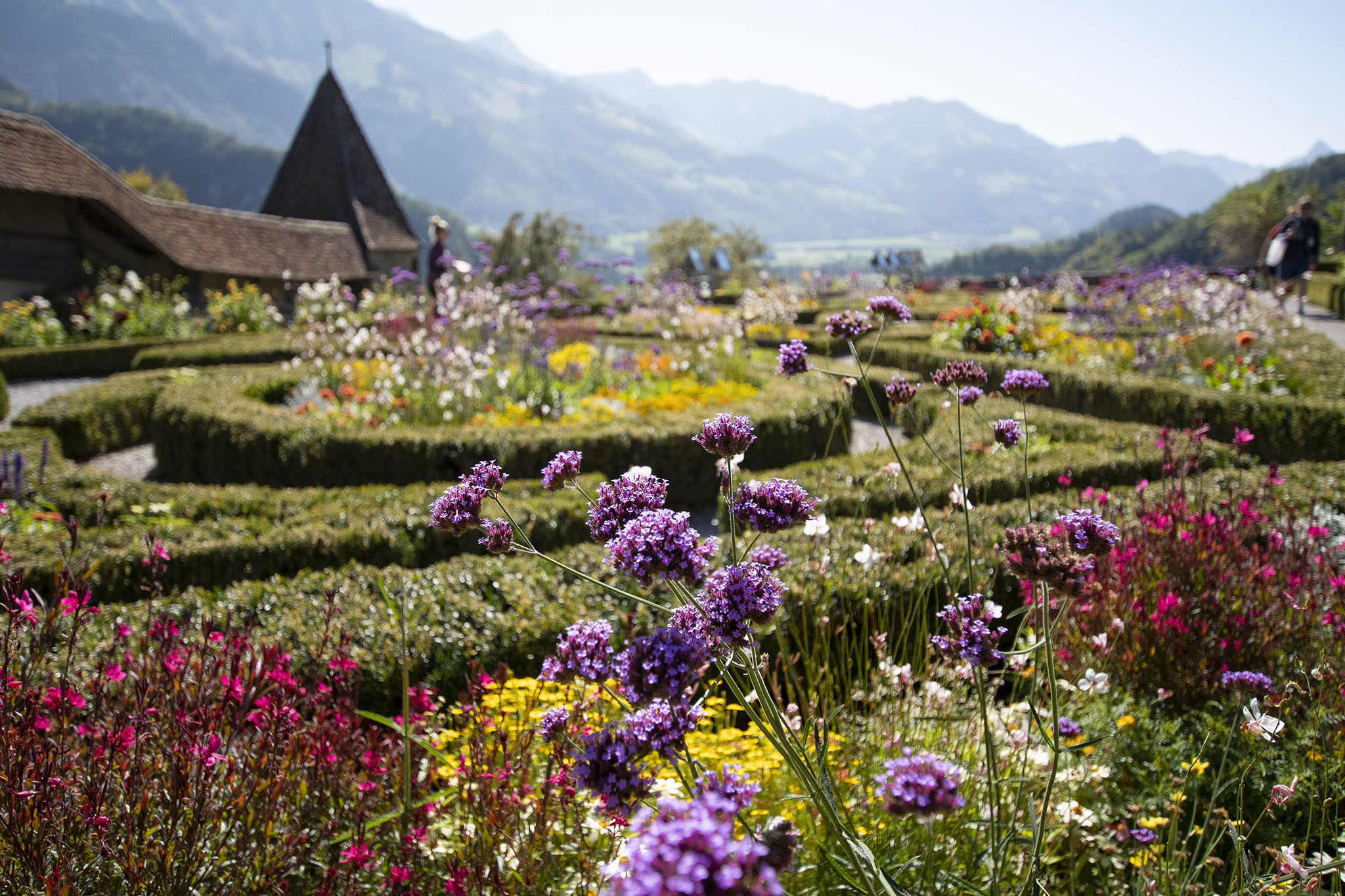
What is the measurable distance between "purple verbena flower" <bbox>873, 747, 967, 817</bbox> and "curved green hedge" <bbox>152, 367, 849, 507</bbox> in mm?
5515

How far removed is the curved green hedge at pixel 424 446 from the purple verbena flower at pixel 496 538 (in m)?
5.08

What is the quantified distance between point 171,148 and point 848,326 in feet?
459

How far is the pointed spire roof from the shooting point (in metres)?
25.0

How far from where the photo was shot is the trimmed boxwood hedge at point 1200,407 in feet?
22.8

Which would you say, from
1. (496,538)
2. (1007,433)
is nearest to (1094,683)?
(1007,433)

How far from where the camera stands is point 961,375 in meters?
2.06

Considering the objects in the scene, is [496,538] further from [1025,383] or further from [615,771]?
[1025,383]

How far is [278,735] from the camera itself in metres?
1.89

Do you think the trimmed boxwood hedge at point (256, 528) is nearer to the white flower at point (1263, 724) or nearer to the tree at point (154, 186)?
the white flower at point (1263, 724)

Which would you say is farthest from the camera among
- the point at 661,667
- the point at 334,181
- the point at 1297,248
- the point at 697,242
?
the point at 697,242

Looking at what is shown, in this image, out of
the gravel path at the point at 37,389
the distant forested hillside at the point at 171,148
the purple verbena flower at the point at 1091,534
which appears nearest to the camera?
the purple verbena flower at the point at 1091,534

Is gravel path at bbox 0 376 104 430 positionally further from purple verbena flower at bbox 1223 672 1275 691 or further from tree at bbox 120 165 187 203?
tree at bbox 120 165 187 203

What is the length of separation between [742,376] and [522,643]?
6.79 m

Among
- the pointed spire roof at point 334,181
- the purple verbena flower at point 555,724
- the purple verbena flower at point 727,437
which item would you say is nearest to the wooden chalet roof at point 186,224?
the pointed spire roof at point 334,181
